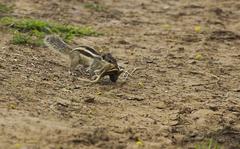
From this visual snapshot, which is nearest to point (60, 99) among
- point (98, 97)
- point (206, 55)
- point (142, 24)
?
point (98, 97)

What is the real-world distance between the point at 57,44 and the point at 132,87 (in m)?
Answer: 1.32

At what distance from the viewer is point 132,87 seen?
7.25 meters

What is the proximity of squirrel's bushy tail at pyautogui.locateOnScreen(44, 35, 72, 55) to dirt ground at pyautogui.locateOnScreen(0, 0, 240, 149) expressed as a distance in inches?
5.6

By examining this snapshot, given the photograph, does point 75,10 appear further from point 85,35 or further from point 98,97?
point 98,97

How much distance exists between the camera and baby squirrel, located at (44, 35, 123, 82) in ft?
23.4

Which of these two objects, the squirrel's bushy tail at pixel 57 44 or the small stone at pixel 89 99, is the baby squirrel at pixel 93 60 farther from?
the small stone at pixel 89 99

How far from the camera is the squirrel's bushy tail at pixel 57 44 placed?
7871 mm

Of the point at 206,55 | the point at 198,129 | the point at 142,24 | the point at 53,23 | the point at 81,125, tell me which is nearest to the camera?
the point at 81,125

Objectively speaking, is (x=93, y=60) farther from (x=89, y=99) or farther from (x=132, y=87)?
(x=89, y=99)

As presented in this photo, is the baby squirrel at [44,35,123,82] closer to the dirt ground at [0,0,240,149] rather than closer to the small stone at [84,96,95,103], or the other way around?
the dirt ground at [0,0,240,149]

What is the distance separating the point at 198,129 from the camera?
5.95 meters

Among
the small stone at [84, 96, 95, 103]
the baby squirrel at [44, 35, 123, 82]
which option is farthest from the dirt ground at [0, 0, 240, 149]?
the baby squirrel at [44, 35, 123, 82]

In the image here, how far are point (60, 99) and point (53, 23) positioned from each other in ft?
12.1

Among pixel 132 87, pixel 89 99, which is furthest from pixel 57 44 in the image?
pixel 89 99
